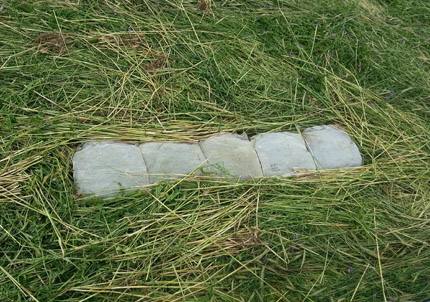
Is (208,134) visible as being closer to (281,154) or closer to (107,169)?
(281,154)

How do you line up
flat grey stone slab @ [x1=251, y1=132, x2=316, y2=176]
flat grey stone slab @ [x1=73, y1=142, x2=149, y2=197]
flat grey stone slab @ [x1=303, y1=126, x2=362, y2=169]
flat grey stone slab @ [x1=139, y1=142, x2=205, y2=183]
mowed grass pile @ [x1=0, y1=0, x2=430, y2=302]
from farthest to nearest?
flat grey stone slab @ [x1=303, y1=126, x2=362, y2=169]
flat grey stone slab @ [x1=251, y1=132, x2=316, y2=176]
flat grey stone slab @ [x1=139, y1=142, x2=205, y2=183]
flat grey stone slab @ [x1=73, y1=142, x2=149, y2=197]
mowed grass pile @ [x1=0, y1=0, x2=430, y2=302]

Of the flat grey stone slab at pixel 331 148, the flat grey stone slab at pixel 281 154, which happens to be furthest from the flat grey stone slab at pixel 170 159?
the flat grey stone slab at pixel 331 148

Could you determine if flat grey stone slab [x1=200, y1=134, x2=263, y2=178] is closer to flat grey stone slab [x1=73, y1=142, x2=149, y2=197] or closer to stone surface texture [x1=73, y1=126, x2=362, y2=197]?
stone surface texture [x1=73, y1=126, x2=362, y2=197]

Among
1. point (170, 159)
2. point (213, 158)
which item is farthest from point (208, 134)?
point (170, 159)

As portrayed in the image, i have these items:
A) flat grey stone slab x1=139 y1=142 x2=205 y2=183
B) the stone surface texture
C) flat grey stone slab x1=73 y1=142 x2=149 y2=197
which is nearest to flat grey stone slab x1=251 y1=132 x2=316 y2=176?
the stone surface texture

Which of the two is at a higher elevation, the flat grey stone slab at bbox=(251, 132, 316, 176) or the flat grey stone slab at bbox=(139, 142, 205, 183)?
the flat grey stone slab at bbox=(139, 142, 205, 183)

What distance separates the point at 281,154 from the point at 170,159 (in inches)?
25.1

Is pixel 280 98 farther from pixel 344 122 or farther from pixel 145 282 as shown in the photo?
pixel 145 282

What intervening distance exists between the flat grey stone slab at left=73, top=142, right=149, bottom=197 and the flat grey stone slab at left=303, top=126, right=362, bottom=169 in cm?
103

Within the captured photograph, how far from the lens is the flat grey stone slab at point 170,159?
247cm

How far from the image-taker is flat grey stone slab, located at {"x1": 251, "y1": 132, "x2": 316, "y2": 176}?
2656 millimetres

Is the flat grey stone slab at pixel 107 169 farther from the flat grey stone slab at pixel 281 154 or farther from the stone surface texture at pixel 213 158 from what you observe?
the flat grey stone slab at pixel 281 154

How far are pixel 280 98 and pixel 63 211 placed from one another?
1567 millimetres

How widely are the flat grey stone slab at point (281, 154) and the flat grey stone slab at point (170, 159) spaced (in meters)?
0.36
